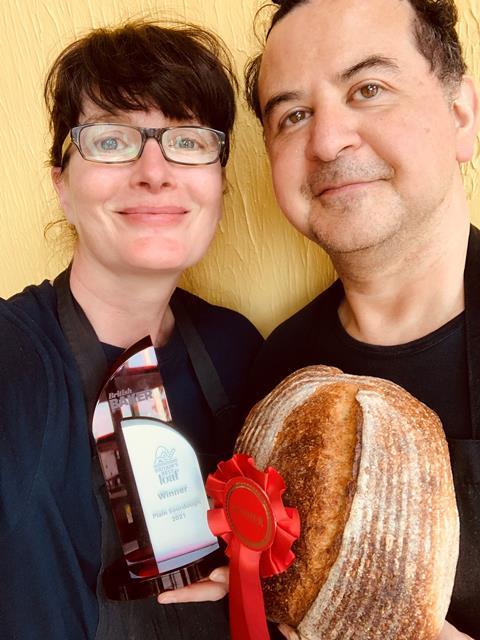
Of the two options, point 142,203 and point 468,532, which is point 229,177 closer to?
point 142,203

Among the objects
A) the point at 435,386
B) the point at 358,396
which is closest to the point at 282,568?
the point at 358,396

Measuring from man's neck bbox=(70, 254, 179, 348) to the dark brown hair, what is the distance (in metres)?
0.25

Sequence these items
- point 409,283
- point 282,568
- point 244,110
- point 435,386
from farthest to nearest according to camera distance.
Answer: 1. point 244,110
2. point 409,283
3. point 435,386
4. point 282,568

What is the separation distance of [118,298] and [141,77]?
435 mm

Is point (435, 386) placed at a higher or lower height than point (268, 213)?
lower

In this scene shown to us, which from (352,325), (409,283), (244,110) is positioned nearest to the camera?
(409,283)

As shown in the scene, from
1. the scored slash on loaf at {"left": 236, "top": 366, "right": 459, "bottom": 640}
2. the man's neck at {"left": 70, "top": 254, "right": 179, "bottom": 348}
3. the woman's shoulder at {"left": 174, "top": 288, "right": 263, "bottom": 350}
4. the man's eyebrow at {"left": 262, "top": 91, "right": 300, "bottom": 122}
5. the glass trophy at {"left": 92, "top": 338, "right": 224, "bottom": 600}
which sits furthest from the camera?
the woman's shoulder at {"left": 174, "top": 288, "right": 263, "bottom": 350}

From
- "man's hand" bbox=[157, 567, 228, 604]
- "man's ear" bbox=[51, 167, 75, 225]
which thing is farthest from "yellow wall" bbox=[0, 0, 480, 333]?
"man's hand" bbox=[157, 567, 228, 604]

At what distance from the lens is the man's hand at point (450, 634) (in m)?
0.71

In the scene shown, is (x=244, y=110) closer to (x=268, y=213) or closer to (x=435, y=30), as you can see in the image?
(x=268, y=213)

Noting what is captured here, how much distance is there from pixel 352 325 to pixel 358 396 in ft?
1.23

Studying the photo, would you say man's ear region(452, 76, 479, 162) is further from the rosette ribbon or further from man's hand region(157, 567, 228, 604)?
man's hand region(157, 567, 228, 604)

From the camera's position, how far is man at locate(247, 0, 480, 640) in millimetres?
903

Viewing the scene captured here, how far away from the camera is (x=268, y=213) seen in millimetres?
1440
